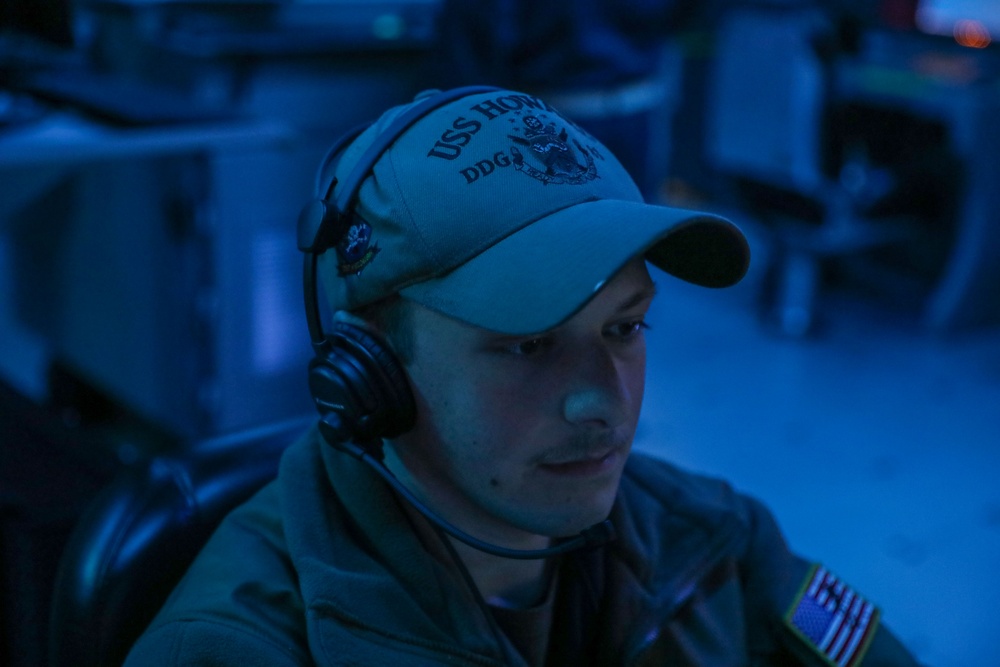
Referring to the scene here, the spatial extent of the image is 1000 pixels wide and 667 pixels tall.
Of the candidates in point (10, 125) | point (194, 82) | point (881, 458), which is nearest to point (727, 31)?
point (881, 458)

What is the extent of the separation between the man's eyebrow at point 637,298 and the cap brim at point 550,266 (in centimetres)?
5

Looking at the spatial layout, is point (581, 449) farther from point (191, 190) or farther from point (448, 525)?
point (191, 190)

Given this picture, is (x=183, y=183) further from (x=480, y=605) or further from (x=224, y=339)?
(x=480, y=605)

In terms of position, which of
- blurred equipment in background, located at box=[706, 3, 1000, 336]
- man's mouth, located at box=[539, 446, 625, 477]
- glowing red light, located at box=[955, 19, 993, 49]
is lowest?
blurred equipment in background, located at box=[706, 3, 1000, 336]

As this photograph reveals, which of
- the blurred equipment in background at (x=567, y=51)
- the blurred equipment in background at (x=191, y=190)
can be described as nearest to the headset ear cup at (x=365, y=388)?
the blurred equipment in background at (x=191, y=190)

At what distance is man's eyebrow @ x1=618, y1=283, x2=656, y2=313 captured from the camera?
70cm

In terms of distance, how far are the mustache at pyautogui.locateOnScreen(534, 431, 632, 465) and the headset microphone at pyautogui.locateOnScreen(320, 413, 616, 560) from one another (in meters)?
0.07

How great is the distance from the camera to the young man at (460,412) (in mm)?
671

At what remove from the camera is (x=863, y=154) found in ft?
11.4

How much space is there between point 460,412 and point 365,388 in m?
0.07

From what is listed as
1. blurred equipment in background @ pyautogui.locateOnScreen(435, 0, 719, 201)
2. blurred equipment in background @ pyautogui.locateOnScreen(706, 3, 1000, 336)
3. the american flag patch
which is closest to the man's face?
the american flag patch

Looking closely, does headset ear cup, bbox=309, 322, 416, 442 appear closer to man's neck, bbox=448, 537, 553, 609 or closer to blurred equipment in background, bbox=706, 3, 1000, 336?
man's neck, bbox=448, 537, 553, 609

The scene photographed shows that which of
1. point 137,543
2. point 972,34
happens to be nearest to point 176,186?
point 137,543

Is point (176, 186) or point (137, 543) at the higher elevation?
point (137, 543)
